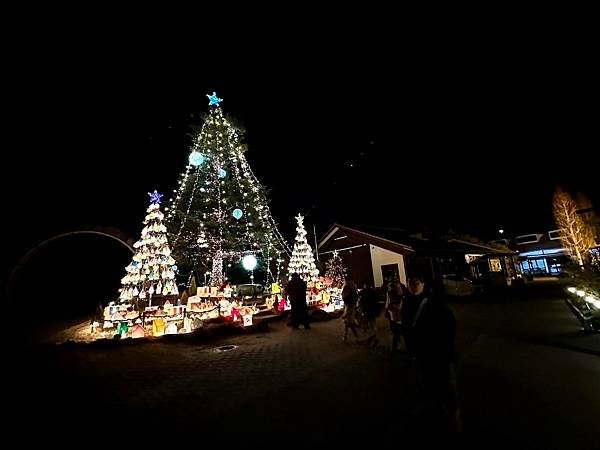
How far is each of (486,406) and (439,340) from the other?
1.60m

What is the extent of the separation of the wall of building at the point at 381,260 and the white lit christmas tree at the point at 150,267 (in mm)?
14384

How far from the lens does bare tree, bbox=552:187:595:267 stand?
3109 cm

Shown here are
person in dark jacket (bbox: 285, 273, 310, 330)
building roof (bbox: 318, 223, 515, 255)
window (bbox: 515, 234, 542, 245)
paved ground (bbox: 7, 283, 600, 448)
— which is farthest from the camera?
window (bbox: 515, 234, 542, 245)

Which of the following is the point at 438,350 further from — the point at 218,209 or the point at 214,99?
the point at 214,99

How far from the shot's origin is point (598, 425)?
357cm

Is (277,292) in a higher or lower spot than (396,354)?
higher

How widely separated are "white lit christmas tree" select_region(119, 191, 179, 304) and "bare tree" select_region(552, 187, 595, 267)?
3646cm

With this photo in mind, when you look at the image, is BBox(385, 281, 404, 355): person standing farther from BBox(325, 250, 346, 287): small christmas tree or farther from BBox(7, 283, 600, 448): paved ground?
BBox(325, 250, 346, 287): small christmas tree

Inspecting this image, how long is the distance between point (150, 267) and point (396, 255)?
15.6m

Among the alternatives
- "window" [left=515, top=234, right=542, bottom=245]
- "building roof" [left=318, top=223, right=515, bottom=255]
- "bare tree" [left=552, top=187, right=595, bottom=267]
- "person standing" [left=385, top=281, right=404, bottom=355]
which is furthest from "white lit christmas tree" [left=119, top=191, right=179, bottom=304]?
"window" [left=515, top=234, right=542, bottom=245]

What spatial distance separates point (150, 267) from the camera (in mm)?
12344

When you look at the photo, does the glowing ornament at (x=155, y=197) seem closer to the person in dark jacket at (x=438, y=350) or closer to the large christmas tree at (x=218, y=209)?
the large christmas tree at (x=218, y=209)

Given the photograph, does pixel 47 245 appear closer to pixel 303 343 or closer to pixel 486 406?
pixel 303 343

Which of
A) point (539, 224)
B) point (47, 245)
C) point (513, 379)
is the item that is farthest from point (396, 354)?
point (539, 224)
